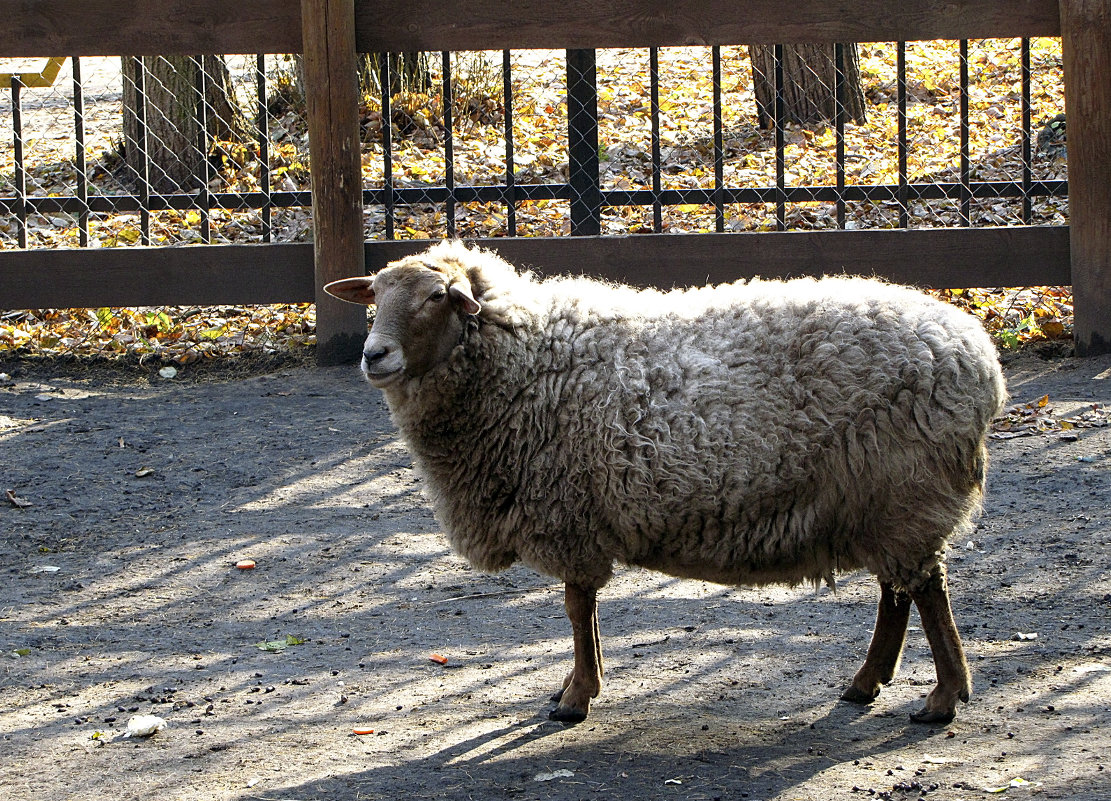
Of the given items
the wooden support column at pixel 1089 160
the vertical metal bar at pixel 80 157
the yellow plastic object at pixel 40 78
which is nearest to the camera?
the wooden support column at pixel 1089 160

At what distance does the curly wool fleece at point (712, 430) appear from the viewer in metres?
3.67

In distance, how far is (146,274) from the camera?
7297mm

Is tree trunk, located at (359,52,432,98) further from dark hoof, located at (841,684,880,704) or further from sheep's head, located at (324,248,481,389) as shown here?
dark hoof, located at (841,684,880,704)

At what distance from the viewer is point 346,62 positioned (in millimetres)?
7008

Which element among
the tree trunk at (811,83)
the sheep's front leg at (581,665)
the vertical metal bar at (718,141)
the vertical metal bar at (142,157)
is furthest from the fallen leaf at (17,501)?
the tree trunk at (811,83)

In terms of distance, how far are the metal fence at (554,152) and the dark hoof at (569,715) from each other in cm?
412

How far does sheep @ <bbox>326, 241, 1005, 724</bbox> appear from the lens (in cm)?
367

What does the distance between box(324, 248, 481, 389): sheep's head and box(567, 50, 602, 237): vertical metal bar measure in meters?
3.69

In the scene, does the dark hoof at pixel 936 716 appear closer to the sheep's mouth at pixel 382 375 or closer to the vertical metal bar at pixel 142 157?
the sheep's mouth at pixel 382 375

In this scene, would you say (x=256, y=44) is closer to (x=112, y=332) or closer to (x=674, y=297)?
(x=112, y=332)

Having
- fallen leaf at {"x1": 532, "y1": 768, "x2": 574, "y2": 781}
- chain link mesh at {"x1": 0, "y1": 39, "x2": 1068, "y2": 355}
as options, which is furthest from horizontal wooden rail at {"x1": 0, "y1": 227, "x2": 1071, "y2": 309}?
fallen leaf at {"x1": 532, "y1": 768, "x2": 574, "y2": 781}

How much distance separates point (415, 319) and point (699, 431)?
982 millimetres

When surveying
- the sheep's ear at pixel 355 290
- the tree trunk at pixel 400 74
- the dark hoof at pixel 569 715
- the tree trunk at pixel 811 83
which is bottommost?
the dark hoof at pixel 569 715

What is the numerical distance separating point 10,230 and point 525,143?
14.3 feet
